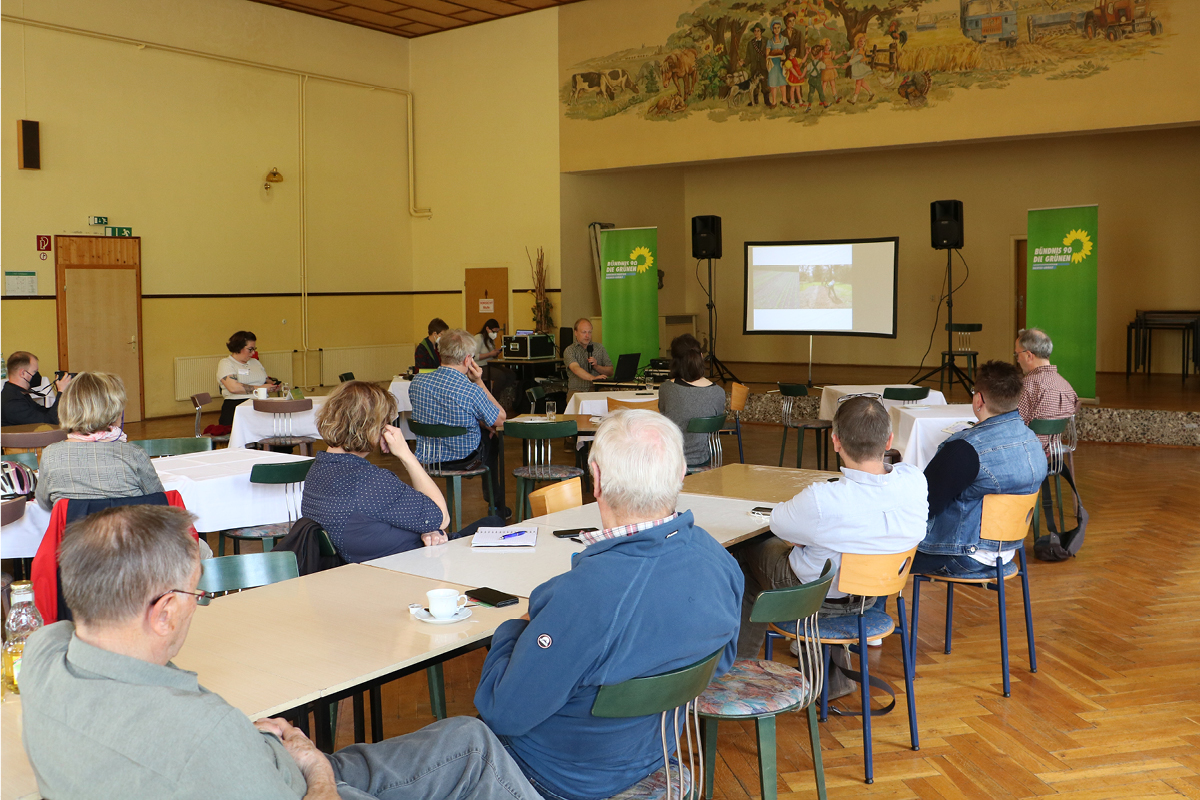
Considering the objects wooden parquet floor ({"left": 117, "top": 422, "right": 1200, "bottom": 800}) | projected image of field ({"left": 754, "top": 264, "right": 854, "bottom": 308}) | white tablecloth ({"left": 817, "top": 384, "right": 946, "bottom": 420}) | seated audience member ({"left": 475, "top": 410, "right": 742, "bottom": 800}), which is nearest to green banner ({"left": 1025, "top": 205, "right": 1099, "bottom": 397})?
projected image of field ({"left": 754, "top": 264, "right": 854, "bottom": 308})

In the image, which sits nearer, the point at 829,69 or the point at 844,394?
the point at 844,394

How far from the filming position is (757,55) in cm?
1173

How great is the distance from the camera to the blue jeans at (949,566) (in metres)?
3.96

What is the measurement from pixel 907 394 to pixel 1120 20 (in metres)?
4.91

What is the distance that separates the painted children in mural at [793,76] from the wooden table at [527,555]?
8889 mm

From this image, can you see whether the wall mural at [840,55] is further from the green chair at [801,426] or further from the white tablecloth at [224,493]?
the white tablecloth at [224,493]

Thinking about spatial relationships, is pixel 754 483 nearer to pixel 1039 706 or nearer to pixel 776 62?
pixel 1039 706

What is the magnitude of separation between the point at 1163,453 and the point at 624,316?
605cm

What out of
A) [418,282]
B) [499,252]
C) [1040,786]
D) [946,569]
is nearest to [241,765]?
[1040,786]

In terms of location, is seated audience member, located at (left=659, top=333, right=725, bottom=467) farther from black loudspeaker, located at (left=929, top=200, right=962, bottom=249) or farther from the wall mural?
black loudspeaker, located at (left=929, top=200, right=962, bottom=249)

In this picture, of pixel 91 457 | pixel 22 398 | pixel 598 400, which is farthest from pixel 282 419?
pixel 91 457

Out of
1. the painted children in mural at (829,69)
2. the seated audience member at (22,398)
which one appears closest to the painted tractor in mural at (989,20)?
the painted children in mural at (829,69)

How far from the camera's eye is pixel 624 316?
41.2ft

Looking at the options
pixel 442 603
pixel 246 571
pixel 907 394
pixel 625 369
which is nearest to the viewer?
pixel 442 603
